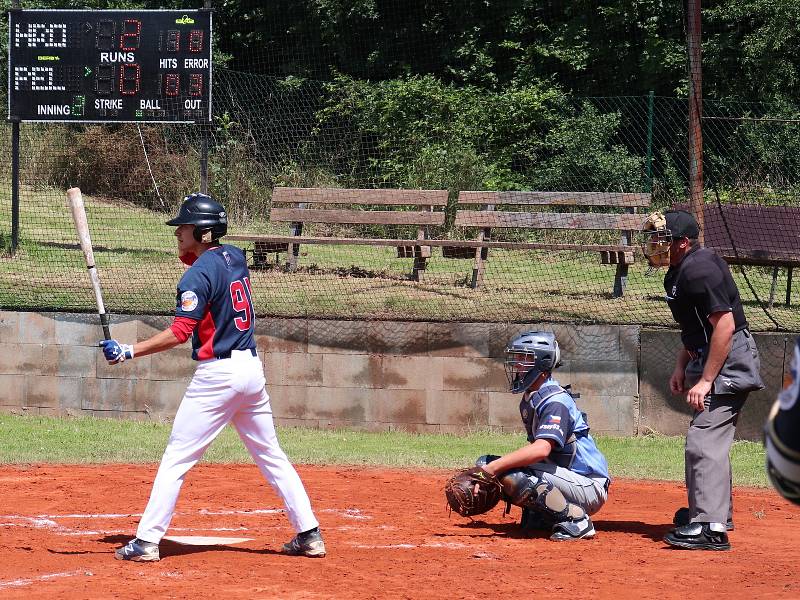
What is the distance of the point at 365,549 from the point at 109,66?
1105 cm

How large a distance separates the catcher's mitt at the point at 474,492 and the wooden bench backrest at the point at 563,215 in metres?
8.11

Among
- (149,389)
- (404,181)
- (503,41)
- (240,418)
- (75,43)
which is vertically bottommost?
(149,389)

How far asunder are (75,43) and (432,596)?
12274 millimetres

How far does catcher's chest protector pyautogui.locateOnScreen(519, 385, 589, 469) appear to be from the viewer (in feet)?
21.1

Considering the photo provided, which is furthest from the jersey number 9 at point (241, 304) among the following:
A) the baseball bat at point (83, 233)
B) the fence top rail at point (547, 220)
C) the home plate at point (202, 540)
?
the fence top rail at point (547, 220)

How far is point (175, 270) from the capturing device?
1545 centimetres

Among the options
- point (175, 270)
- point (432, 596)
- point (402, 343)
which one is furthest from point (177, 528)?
point (175, 270)

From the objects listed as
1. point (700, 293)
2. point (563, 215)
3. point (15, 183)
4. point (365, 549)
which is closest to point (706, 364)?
point (700, 293)

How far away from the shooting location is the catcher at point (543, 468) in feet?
20.7

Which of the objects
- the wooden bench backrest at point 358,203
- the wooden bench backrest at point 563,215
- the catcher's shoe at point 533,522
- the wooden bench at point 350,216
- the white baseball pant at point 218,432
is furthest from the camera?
the wooden bench backrest at point 358,203

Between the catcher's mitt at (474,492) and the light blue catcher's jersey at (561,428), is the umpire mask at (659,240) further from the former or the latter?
the catcher's mitt at (474,492)

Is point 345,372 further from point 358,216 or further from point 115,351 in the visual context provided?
point 115,351

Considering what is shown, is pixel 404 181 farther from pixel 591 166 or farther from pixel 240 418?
pixel 240 418

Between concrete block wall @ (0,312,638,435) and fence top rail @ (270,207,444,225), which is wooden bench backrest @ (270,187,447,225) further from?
concrete block wall @ (0,312,638,435)
